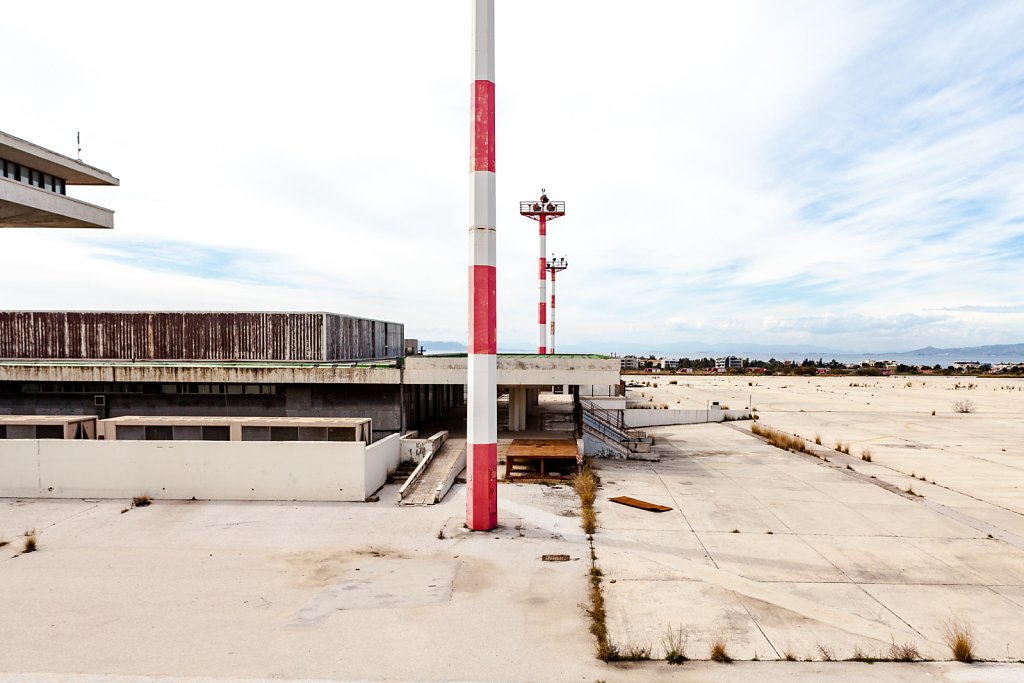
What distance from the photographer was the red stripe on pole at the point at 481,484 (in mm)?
14945

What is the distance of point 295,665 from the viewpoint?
8.66 metres

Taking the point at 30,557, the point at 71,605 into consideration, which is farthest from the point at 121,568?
the point at 30,557

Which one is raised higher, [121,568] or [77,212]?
[77,212]

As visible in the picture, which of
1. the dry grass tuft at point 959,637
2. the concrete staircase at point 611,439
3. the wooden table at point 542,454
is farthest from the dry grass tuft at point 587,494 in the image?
the dry grass tuft at point 959,637

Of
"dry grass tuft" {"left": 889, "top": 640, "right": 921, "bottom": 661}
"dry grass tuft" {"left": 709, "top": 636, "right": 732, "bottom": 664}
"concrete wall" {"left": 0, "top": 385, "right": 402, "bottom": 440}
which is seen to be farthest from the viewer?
"concrete wall" {"left": 0, "top": 385, "right": 402, "bottom": 440}

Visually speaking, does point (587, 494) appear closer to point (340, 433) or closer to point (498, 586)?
point (498, 586)

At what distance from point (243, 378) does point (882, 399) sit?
2360 inches

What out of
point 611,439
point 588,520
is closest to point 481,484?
point 588,520

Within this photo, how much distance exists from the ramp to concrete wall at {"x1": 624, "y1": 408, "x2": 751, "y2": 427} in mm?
16670

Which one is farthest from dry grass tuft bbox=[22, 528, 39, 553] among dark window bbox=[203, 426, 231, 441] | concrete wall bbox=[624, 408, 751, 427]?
concrete wall bbox=[624, 408, 751, 427]

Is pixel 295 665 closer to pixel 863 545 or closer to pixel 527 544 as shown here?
pixel 527 544

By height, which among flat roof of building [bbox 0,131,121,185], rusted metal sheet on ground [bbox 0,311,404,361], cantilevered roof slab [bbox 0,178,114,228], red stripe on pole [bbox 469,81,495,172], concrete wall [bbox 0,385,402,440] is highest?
flat roof of building [bbox 0,131,121,185]

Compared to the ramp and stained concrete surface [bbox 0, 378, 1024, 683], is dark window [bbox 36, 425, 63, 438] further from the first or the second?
the ramp

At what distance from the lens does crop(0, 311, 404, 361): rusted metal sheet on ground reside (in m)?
28.3
